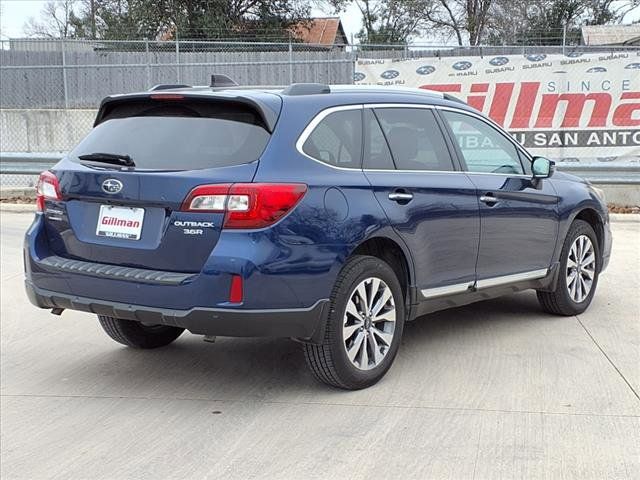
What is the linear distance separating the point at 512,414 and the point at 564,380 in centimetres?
73

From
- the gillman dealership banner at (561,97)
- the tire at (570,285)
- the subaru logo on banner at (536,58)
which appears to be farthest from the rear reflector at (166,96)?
the subaru logo on banner at (536,58)

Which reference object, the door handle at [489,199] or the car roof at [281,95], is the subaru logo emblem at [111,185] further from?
the door handle at [489,199]

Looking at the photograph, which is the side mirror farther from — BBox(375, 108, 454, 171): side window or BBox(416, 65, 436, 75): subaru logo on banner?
BBox(416, 65, 436, 75): subaru logo on banner

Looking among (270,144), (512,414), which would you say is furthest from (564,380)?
(270,144)

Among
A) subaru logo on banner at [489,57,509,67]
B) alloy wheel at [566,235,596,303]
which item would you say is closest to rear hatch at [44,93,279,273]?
alloy wheel at [566,235,596,303]

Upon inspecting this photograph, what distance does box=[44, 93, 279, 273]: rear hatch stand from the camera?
4195mm

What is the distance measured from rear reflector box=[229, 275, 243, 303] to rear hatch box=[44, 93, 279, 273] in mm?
210

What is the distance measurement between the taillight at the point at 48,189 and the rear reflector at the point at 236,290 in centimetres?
131

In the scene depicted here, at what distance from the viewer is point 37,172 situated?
44.1 feet

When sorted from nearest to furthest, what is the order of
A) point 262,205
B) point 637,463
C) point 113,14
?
point 637,463, point 262,205, point 113,14

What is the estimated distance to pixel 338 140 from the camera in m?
4.69

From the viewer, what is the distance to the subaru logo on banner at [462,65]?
14.2m

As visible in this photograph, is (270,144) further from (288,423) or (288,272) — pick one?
(288,423)

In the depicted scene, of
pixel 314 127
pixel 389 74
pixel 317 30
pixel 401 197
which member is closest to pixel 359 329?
pixel 401 197
